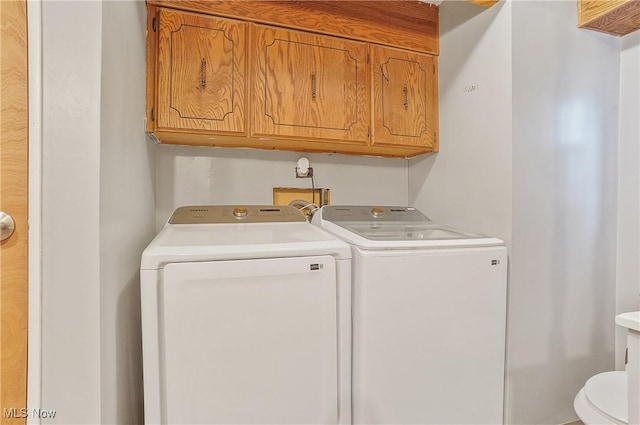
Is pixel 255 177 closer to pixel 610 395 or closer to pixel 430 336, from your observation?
pixel 430 336

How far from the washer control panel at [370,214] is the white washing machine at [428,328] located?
367 mm

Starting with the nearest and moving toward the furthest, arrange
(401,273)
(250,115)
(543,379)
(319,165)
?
(401,273), (543,379), (250,115), (319,165)

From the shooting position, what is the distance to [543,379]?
59.9 inches

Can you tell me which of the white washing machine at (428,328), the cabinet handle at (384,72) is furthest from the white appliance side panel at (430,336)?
the cabinet handle at (384,72)

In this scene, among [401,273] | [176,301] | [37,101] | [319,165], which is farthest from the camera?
[319,165]

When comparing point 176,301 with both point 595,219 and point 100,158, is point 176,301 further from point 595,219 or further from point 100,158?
point 595,219

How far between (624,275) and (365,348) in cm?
159

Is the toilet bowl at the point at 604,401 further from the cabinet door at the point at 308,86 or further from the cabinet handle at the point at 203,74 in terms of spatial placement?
the cabinet handle at the point at 203,74

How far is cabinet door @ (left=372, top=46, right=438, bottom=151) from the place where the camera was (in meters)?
1.86

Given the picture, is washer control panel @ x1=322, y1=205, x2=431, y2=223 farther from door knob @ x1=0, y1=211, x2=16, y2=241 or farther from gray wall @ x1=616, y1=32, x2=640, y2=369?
door knob @ x1=0, y1=211, x2=16, y2=241

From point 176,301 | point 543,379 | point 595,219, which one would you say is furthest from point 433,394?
point 595,219

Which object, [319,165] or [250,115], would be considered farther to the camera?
[319,165]

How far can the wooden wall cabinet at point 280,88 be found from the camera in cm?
152

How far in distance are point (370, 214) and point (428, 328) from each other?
2.67 feet
